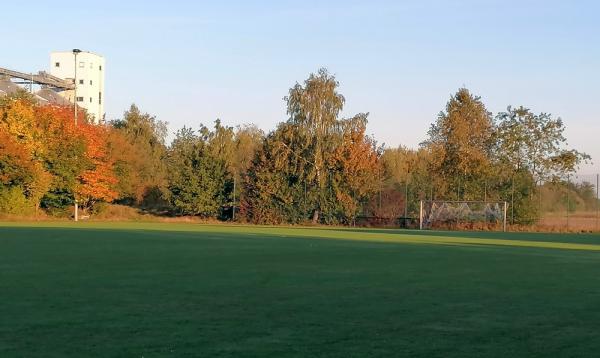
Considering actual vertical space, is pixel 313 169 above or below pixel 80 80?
below

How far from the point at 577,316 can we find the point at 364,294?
9.98 ft

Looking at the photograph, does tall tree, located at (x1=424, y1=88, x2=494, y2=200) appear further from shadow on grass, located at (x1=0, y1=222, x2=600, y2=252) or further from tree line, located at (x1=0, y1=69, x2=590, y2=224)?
shadow on grass, located at (x1=0, y1=222, x2=600, y2=252)

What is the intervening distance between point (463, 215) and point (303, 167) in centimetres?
1284

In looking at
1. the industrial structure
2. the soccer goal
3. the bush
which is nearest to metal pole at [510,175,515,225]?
the soccer goal

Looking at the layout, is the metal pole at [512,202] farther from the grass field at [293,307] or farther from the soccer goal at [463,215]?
the grass field at [293,307]

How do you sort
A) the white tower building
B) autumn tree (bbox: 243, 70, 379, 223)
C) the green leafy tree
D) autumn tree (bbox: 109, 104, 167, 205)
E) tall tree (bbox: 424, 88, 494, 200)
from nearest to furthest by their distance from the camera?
tall tree (bbox: 424, 88, 494, 200), autumn tree (bbox: 243, 70, 379, 223), the green leafy tree, autumn tree (bbox: 109, 104, 167, 205), the white tower building

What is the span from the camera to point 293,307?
9219 millimetres

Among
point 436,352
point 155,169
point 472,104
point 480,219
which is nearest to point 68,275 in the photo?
point 436,352

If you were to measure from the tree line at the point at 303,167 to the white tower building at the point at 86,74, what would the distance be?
174ft

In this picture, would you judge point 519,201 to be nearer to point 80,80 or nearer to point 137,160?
point 137,160

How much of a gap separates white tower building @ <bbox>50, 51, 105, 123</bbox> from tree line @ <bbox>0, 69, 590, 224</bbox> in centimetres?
5298

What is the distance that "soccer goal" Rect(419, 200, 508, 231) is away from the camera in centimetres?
4381

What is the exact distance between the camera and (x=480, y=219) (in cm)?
4412

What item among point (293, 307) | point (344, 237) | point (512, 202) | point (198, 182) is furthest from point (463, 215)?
point (293, 307)
